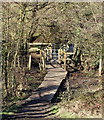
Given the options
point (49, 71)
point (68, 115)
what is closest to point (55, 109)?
point (68, 115)

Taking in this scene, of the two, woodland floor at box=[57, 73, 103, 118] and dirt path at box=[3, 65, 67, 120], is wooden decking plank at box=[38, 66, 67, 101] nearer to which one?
dirt path at box=[3, 65, 67, 120]

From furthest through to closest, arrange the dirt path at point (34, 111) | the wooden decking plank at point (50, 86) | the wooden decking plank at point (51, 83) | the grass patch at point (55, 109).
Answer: the wooden decking plank at point (51, 83), the wooden decking plank at point (50, 86), the grass patch at point (55, 109), the dirt path at point (34, 111)

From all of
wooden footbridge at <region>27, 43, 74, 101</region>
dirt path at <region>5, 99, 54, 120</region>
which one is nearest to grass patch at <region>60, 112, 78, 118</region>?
dirt path at <region>5, 99, 54, 120</region>

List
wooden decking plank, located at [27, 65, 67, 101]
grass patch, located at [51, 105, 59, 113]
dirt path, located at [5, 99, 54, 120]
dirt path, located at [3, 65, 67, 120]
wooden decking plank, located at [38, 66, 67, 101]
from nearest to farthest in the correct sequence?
dirt path, located at [5, 99, 54, 120] → dirt path, located at [3, 65, 67, 120] → grass patch, located at [51, 105, 59, 113] → wooden decking plank, located at [27, 65, 67, 101] → wooden decking plank, located at [38, 66, 67, 101]

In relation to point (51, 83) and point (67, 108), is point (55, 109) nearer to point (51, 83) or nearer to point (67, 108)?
point (67, 108)

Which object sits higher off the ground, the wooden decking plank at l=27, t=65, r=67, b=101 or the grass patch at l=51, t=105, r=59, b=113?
the wooden decking plank at l=27, t=65, r=67, b=101

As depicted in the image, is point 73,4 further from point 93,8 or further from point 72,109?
point 72,109

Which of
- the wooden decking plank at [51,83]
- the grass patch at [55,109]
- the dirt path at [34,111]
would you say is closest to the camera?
the dirt path at [34,111]

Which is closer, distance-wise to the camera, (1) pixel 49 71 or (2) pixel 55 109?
(2) pixel 55 109

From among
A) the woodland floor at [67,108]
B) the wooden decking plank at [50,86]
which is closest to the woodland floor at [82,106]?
the woodland floor at [67,108]

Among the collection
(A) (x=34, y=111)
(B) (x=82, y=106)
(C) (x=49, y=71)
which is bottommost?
(A) (x=34, y=111)

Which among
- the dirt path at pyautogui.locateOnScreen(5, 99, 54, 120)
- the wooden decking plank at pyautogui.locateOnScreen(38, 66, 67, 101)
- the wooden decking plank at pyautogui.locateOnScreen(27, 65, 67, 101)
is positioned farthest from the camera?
the wooden decking plank at pyautogui.locateOnScreen(38, 66, 67, 101)

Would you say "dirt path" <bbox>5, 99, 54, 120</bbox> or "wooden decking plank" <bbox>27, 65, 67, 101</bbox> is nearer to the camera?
"dirt path" <bbox>5, 99, 54, 120</bbox>

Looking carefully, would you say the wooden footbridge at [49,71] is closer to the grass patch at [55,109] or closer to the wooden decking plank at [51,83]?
the wooden decking plank at [51,83]
